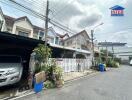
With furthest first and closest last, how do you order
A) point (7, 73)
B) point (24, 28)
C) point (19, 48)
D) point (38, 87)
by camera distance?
1. point (24, 28)
2. point (19, 48)
3. point (38, 87)
4. point (7, 73)

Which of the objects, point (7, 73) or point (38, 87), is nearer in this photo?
point (7, 73)

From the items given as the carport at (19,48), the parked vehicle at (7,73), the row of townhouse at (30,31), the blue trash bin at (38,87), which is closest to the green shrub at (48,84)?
the blue trash bin at (38,87)

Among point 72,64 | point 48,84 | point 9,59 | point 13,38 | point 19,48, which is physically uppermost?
point 13,38

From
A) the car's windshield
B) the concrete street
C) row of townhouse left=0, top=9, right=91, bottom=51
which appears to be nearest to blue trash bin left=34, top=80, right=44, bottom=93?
the concrete street

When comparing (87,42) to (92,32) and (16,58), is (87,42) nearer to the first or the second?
(92,32)

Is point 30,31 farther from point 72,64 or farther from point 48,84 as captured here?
point 48,84

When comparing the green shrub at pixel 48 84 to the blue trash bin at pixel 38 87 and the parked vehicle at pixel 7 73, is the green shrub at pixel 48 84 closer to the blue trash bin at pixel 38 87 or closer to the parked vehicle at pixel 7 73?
the blue trash bin at pixel 38 87

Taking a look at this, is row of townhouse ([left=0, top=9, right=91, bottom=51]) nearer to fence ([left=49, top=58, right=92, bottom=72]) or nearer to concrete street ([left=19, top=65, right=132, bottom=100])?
fence ([left=49, top=58, right=92, bottom=72])

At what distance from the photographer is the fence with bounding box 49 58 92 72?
589 inches

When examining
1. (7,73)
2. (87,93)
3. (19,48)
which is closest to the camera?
(7,73)

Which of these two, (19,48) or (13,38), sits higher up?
(13,38)

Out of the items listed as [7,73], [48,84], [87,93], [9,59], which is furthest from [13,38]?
[87,93]

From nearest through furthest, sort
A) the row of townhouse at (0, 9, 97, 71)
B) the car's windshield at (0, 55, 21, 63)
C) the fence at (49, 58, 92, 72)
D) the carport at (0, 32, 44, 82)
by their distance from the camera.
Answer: the car's windshield at (0, 55, 21, 63), the carport at (0, 32, 44, 82), the fence at (49, 58, 92, 72), the row of townhouse at (0, 9, 97, 71)

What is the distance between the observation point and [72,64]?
17078mm
